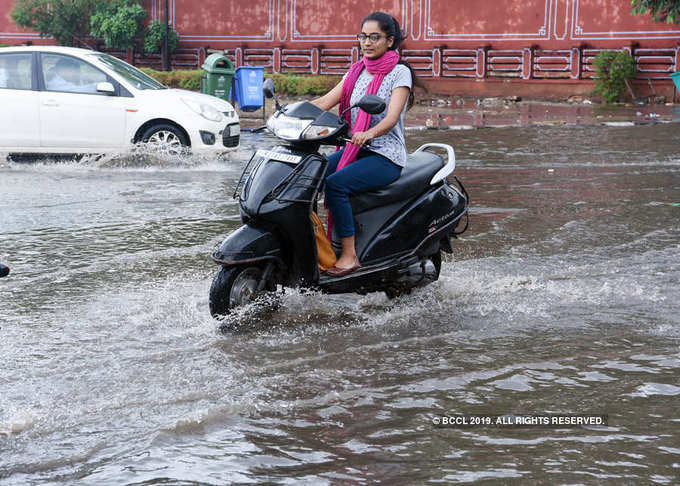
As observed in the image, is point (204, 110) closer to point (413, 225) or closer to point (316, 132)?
point (413, 225)

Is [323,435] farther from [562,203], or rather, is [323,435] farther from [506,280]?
[562,203]

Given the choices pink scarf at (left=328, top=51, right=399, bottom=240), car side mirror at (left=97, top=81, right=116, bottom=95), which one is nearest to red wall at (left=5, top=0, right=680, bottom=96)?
car side mirror at (left=97, top=81, right=116, bottom=95)

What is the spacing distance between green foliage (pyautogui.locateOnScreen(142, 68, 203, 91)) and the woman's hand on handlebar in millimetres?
23274

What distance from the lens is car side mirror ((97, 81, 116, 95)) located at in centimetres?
1136

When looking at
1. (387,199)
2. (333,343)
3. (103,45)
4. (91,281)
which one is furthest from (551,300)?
(103,45)

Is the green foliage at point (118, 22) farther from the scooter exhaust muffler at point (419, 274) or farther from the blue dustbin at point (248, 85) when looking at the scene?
the scooter exhaust muffler at point (419, 274)

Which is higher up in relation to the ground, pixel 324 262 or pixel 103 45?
pixel 103 45

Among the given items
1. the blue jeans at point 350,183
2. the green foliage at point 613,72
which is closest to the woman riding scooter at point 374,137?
A: the blue jeans at point 350,183

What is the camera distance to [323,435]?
A: 11.7ft

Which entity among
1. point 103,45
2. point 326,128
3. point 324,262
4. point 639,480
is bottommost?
point 639,480

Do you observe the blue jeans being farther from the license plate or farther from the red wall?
the red wall

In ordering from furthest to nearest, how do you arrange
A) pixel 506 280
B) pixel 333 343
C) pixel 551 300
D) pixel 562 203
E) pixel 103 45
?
pixel 103 45 < pixel 562 203 < pixel 506 280 < pixel 551 300 < pixel 333 343

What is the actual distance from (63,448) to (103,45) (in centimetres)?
3244

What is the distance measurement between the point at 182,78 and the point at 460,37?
856 centimetres
